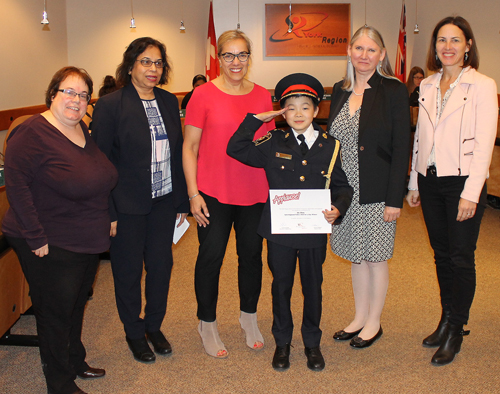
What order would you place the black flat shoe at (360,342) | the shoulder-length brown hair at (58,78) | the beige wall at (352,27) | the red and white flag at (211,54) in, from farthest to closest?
the beige wall at (352,27)
the red and white flag at (211,54)
the black flat shoe at (360,342)
the shoulder-length brown hair at (58,78)

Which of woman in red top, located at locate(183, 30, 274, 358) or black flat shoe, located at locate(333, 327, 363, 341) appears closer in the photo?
woman in red top, located at locate(183, 30, 274, 358)

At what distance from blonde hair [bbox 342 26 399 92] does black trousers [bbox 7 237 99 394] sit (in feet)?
5.50

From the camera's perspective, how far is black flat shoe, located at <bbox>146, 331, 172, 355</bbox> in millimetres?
2840

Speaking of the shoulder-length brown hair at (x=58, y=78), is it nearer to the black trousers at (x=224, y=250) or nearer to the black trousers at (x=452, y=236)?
the black trousers at (x=224, y=250)

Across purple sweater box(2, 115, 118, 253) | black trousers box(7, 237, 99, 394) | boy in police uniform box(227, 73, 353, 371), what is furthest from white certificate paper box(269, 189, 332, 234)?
black trousers box(7, 237, 99, 394)

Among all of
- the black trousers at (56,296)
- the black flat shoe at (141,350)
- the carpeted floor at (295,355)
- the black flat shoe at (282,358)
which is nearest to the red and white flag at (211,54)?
the carpeted floor at (295,355)

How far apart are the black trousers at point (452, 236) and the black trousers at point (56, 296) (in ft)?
6.10

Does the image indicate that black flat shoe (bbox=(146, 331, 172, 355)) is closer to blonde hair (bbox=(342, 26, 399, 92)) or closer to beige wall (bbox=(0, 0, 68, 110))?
blonde hair (bbox=(342, 26, 399, 92))

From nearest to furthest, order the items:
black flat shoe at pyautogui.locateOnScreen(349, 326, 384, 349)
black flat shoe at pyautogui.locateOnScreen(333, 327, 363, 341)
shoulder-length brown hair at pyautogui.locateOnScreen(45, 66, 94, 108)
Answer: shoulder-length brown hair at pyautogui.locateOnScreen(45, 66, 94, 108), black flat shoe at pyautogui.locateOnScreen(349, 326, 384, 349), black flat shoe at pyautogui.locateOnScreen(333, 327, 363, 341)

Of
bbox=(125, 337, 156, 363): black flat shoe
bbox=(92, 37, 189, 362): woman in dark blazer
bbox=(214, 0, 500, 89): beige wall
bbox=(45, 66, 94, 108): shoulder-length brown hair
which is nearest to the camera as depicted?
bbox=(45, 66, 94, 108): shoulder-length brown hair

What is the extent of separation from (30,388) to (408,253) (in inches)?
134

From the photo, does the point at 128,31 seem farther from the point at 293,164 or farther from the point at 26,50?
the point at 293,164

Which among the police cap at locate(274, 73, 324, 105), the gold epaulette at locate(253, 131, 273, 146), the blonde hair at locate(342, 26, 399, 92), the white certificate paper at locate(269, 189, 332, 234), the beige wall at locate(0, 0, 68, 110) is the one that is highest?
the beige wall at locate(0, 0, 68, 110)

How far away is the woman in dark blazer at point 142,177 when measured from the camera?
2.50 m
